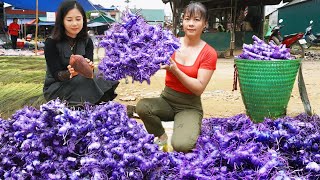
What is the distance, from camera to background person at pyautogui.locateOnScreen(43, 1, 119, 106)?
285cm

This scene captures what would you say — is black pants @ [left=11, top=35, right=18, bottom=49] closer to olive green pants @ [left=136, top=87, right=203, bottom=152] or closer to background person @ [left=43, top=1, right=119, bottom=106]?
background person @ [left=43, top=1, right=119, bottom=106]

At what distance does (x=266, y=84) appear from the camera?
3633 mm

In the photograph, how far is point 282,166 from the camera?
1.79 metres

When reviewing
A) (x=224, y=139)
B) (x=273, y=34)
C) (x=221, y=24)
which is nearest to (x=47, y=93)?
(x=224, y=139)

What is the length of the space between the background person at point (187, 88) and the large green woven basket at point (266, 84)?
1112 millimetres

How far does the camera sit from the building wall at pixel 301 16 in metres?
18.8

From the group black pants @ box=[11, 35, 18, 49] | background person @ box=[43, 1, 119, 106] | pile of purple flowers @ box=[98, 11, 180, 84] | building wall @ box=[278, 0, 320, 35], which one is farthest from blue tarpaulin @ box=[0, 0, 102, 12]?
building wall @ box=[278, 0, 320, 35]

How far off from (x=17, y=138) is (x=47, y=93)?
1.07 metres

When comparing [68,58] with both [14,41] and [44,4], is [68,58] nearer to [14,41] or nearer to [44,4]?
[44,4]

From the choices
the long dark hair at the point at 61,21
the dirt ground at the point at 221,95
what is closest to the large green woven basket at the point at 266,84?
the dirt ground at the point at 221,95

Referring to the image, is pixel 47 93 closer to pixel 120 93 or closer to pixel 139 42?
pixel 139 42

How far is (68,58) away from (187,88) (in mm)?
1056

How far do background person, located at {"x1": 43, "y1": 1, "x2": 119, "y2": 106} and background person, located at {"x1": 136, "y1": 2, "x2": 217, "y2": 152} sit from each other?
1.63ft

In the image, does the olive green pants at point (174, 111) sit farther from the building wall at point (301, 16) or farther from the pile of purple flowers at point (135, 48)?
the building wall at point (301, 16)
